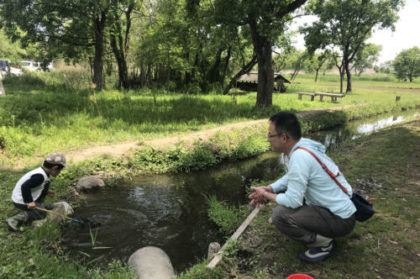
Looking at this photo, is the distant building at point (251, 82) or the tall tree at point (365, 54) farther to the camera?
the tall tree at point (365, 54)

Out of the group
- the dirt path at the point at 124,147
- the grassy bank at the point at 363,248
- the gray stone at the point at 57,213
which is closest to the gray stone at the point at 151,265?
the grassy bank at the point at 363,248

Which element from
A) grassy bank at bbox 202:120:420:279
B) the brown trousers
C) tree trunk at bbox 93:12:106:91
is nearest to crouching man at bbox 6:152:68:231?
grassy bank at bbox 202:120:420:279

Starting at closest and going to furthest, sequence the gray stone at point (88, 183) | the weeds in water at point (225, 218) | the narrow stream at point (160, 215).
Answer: the narrow stream at point (160, 215)
the weeds in water at point (225, 218)
the gray stone at point (88, 183)

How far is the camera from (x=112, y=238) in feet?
14.0

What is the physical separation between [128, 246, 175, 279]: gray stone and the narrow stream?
47cm

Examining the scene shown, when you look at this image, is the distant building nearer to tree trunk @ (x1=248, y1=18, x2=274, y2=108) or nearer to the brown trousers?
tree trunk @ (x1=248, y1=18, x2=274, y2=108)

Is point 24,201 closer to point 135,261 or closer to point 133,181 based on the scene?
point 135,261

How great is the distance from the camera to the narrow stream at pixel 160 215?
13.2 feet

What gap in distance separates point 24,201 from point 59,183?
1806mm

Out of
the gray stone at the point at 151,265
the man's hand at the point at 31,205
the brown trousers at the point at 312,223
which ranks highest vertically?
the brown trousers at the point at 312,223

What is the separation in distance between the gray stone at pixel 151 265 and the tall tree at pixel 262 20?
10395mm

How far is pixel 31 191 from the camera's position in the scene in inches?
158

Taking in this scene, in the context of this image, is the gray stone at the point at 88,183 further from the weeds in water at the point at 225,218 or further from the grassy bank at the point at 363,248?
the grassy bank at the point at 363,248

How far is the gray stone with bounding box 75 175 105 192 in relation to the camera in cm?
584
